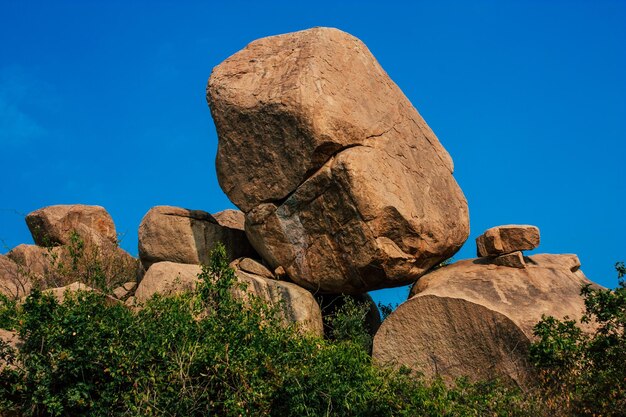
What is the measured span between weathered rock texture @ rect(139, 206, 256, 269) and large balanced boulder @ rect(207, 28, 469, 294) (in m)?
1.27

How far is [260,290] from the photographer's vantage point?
49.3ft

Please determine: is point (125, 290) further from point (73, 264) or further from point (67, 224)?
point (67, 224)

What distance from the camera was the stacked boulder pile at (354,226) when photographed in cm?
1363

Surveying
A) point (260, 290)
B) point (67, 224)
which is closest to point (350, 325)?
point (260, 290)

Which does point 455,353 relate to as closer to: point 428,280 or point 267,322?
point 428,280

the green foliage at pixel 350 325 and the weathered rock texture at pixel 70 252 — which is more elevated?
the weathered rock texture at pixel 70 252

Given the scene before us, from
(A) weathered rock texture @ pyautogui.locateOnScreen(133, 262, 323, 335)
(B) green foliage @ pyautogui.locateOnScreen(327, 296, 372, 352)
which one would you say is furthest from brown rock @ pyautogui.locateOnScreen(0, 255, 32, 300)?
(B) green foliage @ pyautogui.locateOnScreen(327, 296, 372, 352)

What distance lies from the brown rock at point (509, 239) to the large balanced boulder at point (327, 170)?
0.84 metres

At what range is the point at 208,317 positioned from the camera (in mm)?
12008

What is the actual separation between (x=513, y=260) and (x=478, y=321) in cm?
198

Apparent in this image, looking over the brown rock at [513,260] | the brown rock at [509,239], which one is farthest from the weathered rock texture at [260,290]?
the brown rock at [513,260]

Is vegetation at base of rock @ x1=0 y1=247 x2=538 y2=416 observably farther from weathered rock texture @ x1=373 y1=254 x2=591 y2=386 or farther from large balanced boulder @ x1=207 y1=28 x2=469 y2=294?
large balanced boulder @ x1=207 y1=28 x2=469 y2=294

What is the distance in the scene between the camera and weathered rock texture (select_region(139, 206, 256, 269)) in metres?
16.6

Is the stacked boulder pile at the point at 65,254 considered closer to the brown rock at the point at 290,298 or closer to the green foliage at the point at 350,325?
the brown rock at the point at 290,298
